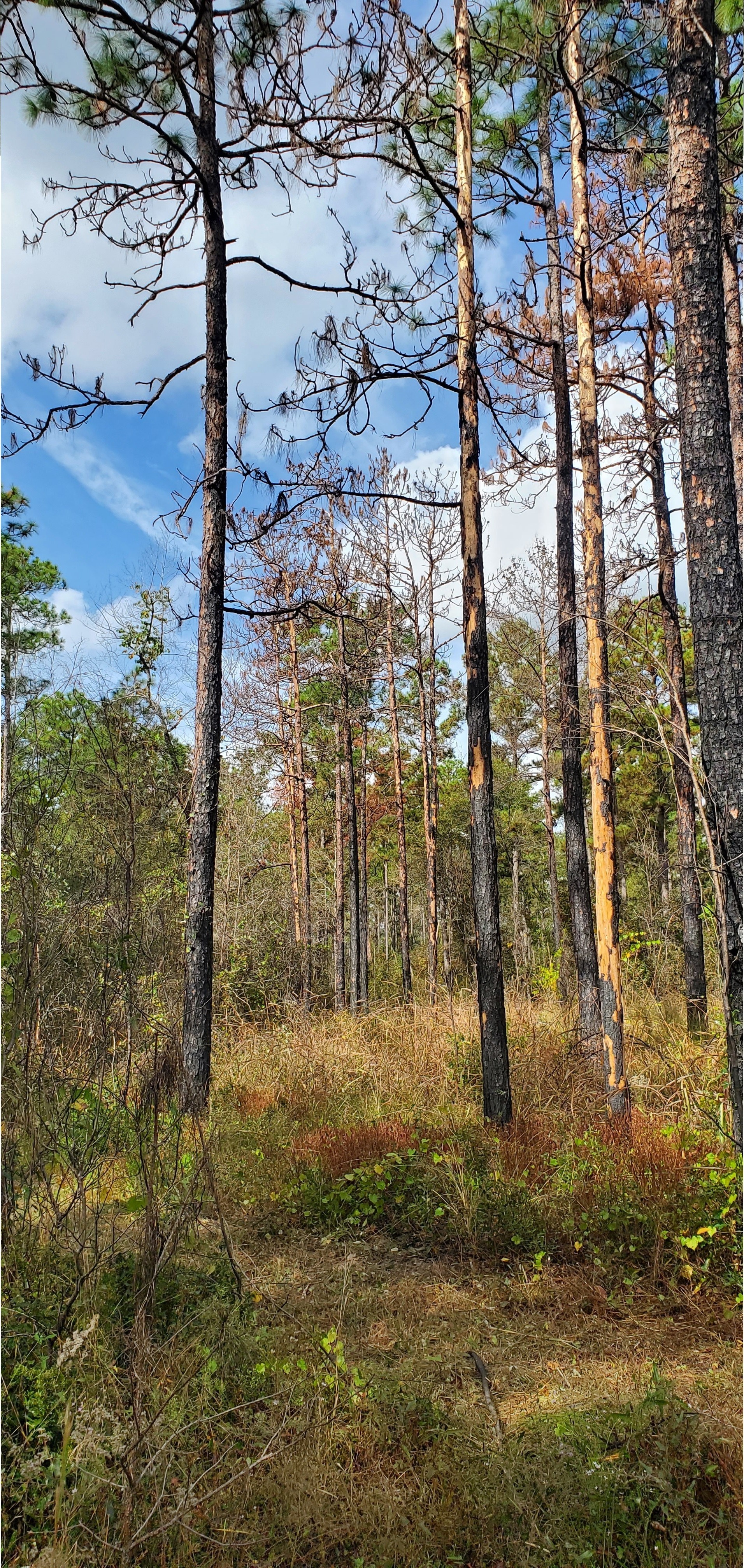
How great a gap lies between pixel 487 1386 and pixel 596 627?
570 cm

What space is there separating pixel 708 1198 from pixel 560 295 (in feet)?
31.2

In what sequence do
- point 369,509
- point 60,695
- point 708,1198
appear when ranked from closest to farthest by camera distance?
point 708,1198 → point 369,509 → point 60,695

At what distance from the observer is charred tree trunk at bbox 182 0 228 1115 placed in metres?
6.90

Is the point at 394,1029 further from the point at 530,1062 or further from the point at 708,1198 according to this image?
the point at 708,1198

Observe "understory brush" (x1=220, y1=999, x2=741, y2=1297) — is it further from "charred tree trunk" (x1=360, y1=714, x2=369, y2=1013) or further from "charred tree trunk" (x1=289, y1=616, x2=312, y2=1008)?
"charred tree trunk" (x1=289, y1=616, x2=312, y2=1008)

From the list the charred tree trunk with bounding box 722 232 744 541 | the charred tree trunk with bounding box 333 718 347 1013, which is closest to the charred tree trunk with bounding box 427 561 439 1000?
the charred tree trunk with bounding box 333 718 347 1013

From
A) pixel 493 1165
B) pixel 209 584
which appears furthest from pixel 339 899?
pixel 493 1165

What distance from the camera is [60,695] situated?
16562 millimetres

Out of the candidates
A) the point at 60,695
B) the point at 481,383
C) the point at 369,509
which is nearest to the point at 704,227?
the point at 481,383

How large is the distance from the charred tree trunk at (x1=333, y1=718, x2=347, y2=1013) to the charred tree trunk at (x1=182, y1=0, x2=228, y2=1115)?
22.8 ft

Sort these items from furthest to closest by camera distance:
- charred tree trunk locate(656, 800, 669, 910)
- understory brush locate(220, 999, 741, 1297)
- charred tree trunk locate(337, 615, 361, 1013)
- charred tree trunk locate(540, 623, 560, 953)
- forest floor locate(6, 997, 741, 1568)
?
charred tree trunk locate(656, 800, 669, 910), charred tree trunk locate(540, 623, 560, 953), charred tree trunk locate(337, 615, 361, 1013), understory brush locate(220, 999, 741, 1297), forest floor locate(6, 997, 741, 1568)

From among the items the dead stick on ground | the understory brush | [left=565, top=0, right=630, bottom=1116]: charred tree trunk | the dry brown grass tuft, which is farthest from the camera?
[left=565, top=0, right=630, bottom=1116]: charred tree trunk

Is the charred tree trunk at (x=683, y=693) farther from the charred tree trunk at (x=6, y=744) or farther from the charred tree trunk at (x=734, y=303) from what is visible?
the charred tree trunk at (x=6, y=744)

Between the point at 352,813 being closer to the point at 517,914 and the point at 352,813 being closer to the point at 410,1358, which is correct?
the point at 410,1358
